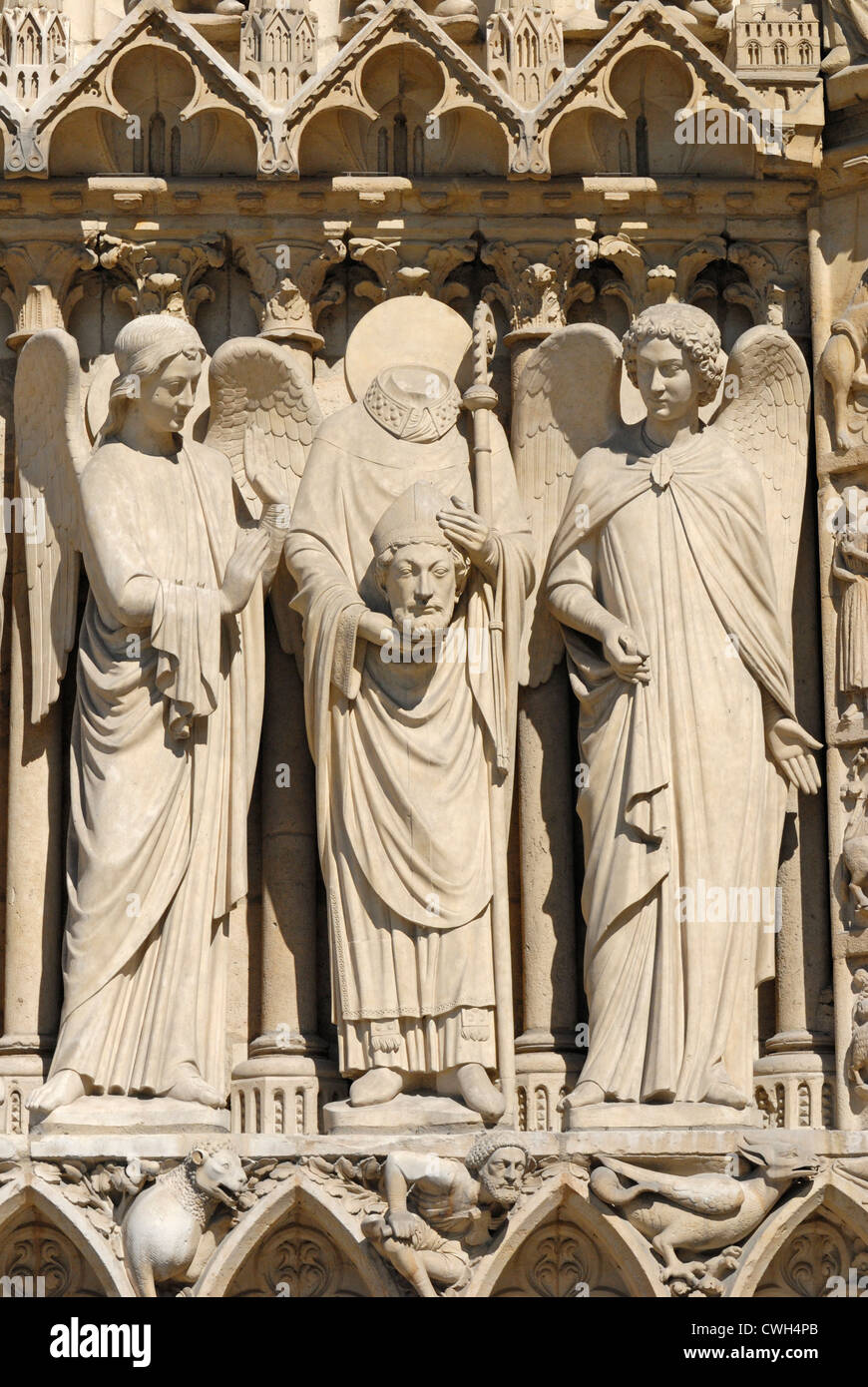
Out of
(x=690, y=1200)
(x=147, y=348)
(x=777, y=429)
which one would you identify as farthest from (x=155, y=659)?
(x=690, y=1200)

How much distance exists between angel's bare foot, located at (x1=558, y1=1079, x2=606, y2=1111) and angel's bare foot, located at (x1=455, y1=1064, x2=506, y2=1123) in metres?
0.21

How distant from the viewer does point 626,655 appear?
420 inches

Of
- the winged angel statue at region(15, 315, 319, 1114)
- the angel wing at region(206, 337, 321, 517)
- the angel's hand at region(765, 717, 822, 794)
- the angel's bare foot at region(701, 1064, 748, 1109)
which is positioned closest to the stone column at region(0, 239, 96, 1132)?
the winged angel statue at region(15, 315, 319, 1114)

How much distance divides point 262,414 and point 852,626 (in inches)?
85.5

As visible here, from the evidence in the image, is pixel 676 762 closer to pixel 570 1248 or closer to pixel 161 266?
pixel 570 1248

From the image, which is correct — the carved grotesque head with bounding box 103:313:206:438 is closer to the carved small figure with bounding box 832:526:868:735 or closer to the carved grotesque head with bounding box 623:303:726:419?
the carved grotesque head with bounding box 623:303:726:419

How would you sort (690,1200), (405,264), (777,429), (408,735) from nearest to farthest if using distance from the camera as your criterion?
1. (690,1200)
2. (408,735)
3. (777,429)
4. (405,264)

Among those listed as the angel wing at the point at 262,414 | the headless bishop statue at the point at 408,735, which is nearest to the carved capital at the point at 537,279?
the headless bishop statue at the point at 408,735

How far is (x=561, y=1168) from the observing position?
10.2 meters

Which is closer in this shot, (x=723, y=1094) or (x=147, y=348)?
(x=723, y=1094)
